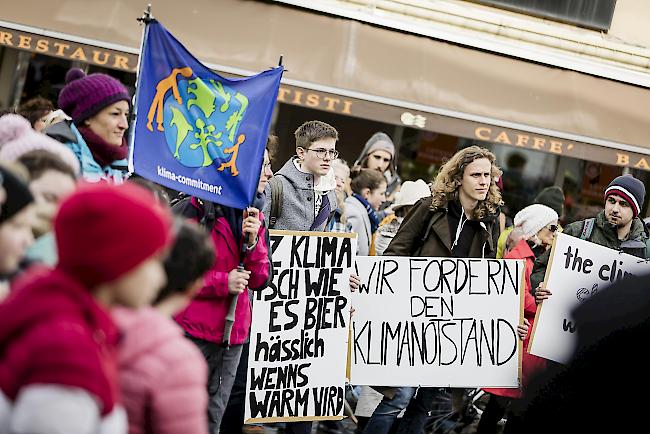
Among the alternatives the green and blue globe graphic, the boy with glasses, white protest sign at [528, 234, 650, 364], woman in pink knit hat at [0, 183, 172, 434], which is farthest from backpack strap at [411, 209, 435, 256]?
woman in pink knit hat at [0, 183, 172, 434]

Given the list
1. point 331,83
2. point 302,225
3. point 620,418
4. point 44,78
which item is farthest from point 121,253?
point 44,78

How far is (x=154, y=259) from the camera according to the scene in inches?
108

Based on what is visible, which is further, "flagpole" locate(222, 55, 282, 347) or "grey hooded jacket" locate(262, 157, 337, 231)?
"grey hooded jacket" locate(262, 157, 337, 231)

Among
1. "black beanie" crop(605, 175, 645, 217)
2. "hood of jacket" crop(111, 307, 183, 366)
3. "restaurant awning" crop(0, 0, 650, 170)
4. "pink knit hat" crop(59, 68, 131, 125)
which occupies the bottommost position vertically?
"hood of jacket" crop(111, 307, 183, 366)

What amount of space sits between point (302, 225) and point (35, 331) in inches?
164

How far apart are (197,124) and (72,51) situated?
609 centimetres

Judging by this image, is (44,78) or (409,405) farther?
(44,78)

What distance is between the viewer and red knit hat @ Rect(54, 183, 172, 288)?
2611 mm

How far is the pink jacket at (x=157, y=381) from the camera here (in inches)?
112

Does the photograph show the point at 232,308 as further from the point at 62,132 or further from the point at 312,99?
the point at 312,99

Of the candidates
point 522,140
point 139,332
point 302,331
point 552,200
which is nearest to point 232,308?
point 302,331

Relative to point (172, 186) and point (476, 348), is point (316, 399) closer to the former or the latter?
point (476, 348)

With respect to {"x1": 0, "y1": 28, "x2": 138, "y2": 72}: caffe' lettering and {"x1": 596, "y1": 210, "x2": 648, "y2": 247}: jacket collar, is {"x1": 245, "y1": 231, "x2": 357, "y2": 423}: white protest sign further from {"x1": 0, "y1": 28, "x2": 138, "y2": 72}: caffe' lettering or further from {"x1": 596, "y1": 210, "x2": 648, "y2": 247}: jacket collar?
{"x1": 0, "y1": 28, "x2": 138, "y2": 72}: caffe' lettering

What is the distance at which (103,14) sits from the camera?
38.9 ft
